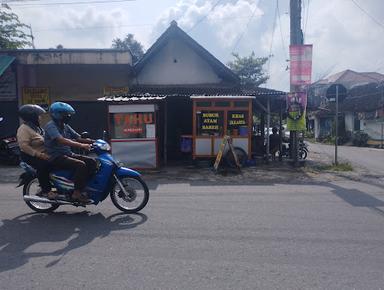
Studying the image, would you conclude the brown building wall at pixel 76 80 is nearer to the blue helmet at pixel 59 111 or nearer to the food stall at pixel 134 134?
the food stall at pixel 134 134

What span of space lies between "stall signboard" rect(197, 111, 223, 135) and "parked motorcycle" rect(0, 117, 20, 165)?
656cm

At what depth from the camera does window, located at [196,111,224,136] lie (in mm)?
14102

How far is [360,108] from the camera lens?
Answer: 35.8 meters

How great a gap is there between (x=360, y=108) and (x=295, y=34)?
2342cm

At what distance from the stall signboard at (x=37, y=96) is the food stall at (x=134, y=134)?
529cm

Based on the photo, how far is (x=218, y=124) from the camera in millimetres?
14156

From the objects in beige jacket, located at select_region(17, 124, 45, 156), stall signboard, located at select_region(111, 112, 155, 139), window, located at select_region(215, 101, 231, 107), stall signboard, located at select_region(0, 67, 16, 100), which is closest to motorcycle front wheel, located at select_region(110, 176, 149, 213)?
beige jacket, located at select_region(17, 124, 45, 156)

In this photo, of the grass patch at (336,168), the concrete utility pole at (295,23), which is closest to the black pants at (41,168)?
the grass patch at (336,168)

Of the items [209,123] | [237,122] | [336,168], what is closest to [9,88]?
[209,123]

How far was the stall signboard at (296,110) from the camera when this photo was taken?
14070mm

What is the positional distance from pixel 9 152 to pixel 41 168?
30.0ft

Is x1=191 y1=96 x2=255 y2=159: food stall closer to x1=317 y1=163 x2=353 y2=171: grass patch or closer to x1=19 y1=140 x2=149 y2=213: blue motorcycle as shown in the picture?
x1=317 y1=163 x2=353 y2=171: grass patch

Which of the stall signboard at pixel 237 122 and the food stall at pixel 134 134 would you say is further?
the stall signboard at pixel 237 122

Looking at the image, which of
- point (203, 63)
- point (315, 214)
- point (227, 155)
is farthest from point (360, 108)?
point (315, 214)
